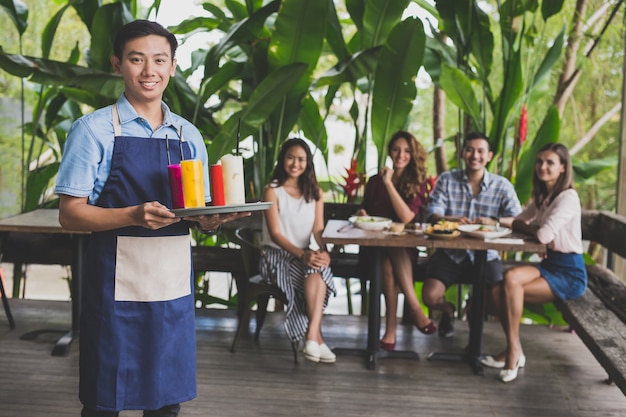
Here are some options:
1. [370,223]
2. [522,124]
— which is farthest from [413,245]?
[522,124]

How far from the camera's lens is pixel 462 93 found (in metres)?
3.99

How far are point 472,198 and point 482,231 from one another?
1.89 ft

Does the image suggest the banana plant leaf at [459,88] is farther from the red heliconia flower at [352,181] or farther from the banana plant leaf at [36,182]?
the banana plant leaf at [36,182]

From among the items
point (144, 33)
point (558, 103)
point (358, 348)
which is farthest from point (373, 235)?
point (558, 103)

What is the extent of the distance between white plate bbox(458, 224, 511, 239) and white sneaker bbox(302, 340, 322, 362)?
3.03 feet

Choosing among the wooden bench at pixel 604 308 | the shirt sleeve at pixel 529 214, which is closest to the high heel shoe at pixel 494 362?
the wooden bench at pixel 604 308

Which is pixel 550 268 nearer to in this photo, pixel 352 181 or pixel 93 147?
pixel 352 181

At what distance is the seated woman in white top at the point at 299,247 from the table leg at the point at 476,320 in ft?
Result: 2.03

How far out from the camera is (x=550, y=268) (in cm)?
345

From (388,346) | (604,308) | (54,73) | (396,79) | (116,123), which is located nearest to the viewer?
(116,123)

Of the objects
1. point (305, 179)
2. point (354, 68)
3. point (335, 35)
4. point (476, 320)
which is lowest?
point (476, 320)

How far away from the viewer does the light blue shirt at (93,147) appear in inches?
64.4

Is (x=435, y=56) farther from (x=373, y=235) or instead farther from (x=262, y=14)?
(x=373, y=235)

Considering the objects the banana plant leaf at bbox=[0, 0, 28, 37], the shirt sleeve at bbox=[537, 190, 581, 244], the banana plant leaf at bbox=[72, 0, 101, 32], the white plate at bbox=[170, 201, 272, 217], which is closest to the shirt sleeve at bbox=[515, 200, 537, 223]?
the shirt sleeve at bbox=[537, 190, 581, 244]
